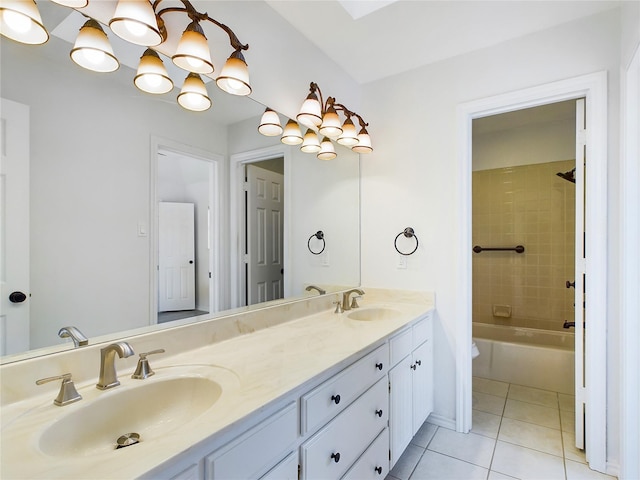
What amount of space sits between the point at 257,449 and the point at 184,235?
0.88m

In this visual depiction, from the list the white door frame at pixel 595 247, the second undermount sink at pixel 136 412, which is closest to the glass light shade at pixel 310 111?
the white door frame at pixel 595 247

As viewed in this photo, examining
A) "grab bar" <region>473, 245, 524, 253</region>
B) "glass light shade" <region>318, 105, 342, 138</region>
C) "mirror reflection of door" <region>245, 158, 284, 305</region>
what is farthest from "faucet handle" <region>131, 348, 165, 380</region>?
"grab bar" <region>473, 245, 524, 253</region>

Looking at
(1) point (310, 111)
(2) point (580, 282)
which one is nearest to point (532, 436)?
(2) point (580, 282)

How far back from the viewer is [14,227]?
3.10ft

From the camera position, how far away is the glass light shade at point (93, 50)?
1053 millimetres

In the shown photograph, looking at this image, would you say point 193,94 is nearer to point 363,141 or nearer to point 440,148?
point 363,141

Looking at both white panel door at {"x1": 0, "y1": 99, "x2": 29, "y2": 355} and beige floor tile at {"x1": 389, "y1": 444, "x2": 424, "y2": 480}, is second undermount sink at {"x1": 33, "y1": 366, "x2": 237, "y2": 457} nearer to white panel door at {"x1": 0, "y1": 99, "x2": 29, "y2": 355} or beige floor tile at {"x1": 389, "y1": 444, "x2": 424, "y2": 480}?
white panel door at {"x1": 0, "y1": 99, "x2": 29, "y2": 355}

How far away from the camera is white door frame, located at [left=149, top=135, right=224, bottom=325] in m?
1.27

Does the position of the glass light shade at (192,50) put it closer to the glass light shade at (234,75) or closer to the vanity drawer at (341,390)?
the glass light shade at (234,75)

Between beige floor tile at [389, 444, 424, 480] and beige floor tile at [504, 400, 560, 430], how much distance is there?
32.8 inches

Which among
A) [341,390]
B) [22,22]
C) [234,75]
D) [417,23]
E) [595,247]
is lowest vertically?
[341,390]

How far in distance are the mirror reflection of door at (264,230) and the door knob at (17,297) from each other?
2.90ft

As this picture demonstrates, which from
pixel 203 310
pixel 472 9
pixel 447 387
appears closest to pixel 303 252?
pixel 203 310

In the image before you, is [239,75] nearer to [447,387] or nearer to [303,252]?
[303,252]
